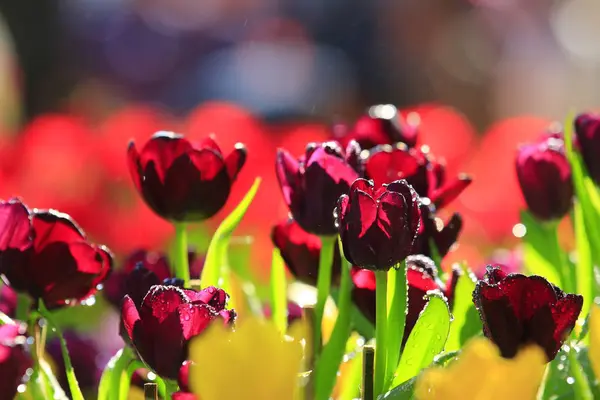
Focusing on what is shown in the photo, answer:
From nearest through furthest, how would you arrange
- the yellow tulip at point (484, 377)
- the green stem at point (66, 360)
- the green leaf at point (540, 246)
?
the yellow tulip at point (484, 377), the green stem at point (66, 360), the green leaf at point (540, 246)

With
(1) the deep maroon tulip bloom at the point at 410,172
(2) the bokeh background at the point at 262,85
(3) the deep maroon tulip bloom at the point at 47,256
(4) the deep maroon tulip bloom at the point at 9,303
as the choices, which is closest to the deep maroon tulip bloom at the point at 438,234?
(1) the deep maroon tulip bloom at the point at 410,172

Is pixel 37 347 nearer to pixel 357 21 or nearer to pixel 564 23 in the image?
pixel 357 21

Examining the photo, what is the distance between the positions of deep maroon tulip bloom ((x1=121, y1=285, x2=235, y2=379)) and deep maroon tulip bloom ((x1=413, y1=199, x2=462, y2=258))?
0.67 feet

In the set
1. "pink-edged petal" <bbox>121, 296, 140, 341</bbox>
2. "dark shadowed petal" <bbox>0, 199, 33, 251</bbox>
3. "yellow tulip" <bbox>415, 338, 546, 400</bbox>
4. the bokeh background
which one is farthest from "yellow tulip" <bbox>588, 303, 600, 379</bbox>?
the bokeh background

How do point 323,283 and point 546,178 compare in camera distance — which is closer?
point 323,283

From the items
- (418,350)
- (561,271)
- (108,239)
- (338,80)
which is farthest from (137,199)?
(338,80)

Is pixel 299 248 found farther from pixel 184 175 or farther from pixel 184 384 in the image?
pixel 184 384

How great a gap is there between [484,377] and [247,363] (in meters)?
0.11

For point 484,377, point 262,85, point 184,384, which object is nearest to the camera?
point 484,377

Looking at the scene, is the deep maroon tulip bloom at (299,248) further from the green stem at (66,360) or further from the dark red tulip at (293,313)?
the green stem at (66,360)

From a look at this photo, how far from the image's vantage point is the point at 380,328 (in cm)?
62

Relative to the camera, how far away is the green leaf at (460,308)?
0.69m

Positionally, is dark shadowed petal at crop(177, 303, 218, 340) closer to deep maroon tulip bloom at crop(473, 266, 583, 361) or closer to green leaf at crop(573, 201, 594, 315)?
deep maroon tulip bloom at crop(473, 266, 583, 361)

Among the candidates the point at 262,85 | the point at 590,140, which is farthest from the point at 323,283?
the point at 262,85
